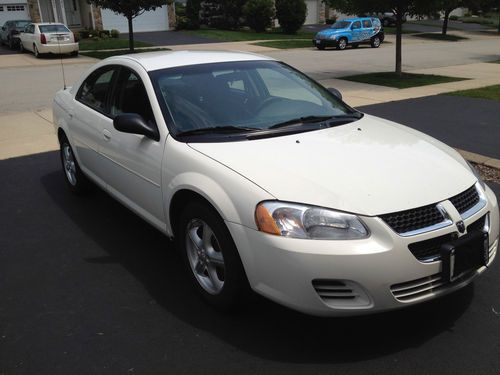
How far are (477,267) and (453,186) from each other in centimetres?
47

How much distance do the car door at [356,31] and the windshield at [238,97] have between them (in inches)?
940

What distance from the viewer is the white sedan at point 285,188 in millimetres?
2637

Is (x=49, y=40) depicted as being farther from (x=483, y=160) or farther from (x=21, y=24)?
(x=483, y=160)

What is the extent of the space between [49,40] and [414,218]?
2187 cm

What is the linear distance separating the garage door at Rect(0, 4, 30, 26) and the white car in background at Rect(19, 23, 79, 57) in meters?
12.7

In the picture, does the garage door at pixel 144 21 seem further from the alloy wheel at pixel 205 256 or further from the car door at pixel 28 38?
the alloy wheel at pixel 205 256

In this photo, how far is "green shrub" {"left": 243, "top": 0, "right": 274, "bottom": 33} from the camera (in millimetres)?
34594

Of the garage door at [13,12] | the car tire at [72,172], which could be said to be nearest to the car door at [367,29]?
the garage door at [13,12]

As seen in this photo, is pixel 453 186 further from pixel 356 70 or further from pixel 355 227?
pixel 356 70

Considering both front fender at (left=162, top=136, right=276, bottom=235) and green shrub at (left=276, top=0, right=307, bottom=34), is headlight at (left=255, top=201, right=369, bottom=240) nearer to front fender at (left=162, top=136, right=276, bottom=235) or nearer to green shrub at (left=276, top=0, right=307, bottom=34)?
front fender at (left=162, top=136, right=276, bottom=235)

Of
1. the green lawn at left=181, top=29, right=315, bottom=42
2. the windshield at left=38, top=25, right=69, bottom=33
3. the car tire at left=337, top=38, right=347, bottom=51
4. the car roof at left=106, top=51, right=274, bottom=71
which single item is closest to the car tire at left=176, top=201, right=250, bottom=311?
the car roof at left=106, top=51, right=274, bottom=71

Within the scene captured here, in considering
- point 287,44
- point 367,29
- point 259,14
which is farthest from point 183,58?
point 259,14

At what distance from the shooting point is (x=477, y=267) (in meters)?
2.88

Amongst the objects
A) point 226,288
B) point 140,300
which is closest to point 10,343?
point 140,300
